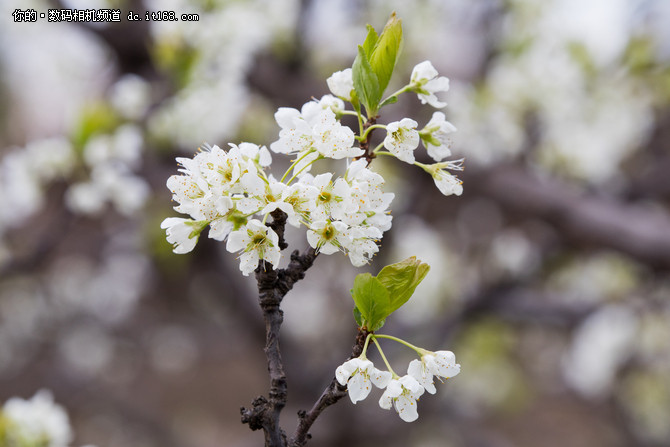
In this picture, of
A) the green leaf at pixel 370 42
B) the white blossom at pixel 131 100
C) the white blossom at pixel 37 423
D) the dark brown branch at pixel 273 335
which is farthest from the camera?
the white blossom at pixel 131 100

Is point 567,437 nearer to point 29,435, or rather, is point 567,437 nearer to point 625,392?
point 625,392

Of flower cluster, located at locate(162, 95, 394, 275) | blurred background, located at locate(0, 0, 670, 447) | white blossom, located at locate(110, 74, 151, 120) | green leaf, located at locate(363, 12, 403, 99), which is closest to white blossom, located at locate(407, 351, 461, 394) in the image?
flower cluster, located at locate(162, 95, 394, 275)

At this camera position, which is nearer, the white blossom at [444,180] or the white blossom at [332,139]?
the white blossom at [332,139]

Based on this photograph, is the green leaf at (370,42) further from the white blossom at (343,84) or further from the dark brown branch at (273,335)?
the dark brown branch at (273,335)

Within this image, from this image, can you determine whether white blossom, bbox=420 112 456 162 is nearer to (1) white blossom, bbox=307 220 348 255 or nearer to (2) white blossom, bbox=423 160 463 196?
(2) white blossom, bbox=423 160 463 196

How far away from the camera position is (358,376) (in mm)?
615

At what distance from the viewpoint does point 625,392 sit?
174 inches

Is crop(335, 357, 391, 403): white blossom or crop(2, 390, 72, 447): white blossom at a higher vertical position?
crop(2, 390, 72, 447): white blossom

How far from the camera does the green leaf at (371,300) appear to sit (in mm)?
613

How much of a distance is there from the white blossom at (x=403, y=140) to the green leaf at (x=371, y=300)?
0.55 feet

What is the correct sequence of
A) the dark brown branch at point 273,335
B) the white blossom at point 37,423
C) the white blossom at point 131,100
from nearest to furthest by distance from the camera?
the dark brown branch at point 273,335, the white blossom at point 37,423, the white blossom at point 131,100

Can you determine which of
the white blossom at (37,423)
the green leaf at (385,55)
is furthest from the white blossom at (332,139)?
the white blossom at (37,423)

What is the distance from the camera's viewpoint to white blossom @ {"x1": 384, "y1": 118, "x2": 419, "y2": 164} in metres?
0.66

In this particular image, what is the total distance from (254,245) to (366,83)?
0.25 m
